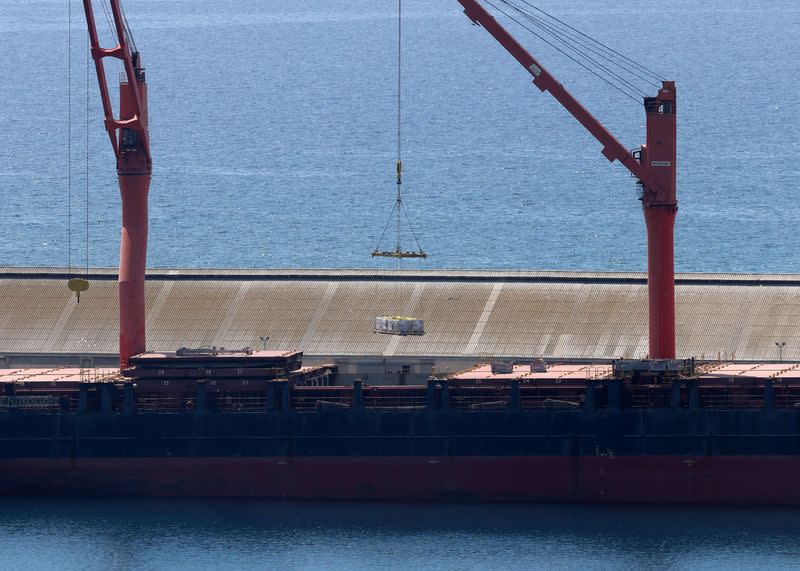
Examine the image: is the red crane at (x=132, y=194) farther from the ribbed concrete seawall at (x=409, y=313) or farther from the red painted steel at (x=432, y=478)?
the ribbed concrete seawall at (x=409, y=313)

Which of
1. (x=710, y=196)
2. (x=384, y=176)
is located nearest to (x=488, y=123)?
(x=384, y=176)

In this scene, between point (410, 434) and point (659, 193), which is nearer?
point (410, 434)

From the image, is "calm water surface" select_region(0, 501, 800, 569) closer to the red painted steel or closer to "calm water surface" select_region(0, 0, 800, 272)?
the red painted steel

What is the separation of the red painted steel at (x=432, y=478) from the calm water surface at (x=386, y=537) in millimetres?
625

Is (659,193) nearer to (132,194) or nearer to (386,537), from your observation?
(386,537)

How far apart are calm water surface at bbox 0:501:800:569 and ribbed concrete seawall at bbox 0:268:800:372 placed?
1203 cm

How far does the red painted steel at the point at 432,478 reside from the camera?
71000 mm

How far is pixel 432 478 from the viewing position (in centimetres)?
7238

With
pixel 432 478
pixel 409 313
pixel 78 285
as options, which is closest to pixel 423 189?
pixel 409 313

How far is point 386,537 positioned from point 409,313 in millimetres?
19852

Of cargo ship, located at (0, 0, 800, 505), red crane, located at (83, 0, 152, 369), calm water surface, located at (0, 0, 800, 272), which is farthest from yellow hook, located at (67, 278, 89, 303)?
calm water surface, located at (0, 0, 800, 272)

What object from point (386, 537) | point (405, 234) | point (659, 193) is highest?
point (405, 234)

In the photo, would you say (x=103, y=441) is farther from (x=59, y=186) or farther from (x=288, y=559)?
(x=59, y=186)

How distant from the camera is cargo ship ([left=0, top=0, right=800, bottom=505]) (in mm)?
71312
